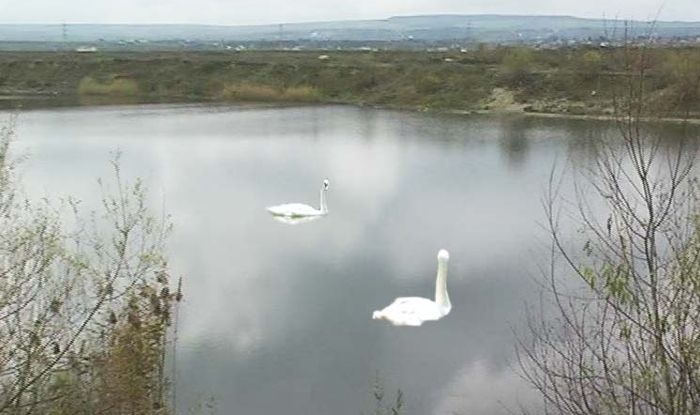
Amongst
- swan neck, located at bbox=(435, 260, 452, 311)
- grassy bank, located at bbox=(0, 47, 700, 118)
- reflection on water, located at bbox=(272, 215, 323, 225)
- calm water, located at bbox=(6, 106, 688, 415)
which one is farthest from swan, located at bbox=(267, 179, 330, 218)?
grassy bank, located at bbox=(0, 47, 700, 118)

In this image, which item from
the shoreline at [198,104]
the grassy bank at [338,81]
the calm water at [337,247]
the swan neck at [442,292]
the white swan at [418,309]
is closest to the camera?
the calm water at [337,247]

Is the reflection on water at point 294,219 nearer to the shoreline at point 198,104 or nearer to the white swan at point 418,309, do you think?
the white swan at point 418,309

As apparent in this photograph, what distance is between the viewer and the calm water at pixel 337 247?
24.2ft

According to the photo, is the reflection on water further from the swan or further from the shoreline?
the shoreline

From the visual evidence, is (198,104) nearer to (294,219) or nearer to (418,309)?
(294,219)

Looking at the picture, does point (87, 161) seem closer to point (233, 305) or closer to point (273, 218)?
point (273, 218)

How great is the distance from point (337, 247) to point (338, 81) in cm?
2189

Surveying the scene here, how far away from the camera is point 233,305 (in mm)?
8859

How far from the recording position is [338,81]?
3247 centimetres

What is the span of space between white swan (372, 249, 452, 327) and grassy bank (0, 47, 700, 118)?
52.3 ft

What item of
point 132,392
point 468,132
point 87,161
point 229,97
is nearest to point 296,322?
point 132,392

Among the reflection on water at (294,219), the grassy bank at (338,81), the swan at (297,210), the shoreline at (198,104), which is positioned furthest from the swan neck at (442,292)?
the shoreline at (198,104)

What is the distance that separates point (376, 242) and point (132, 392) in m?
6.81

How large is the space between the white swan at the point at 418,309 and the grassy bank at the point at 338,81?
52.3ft
